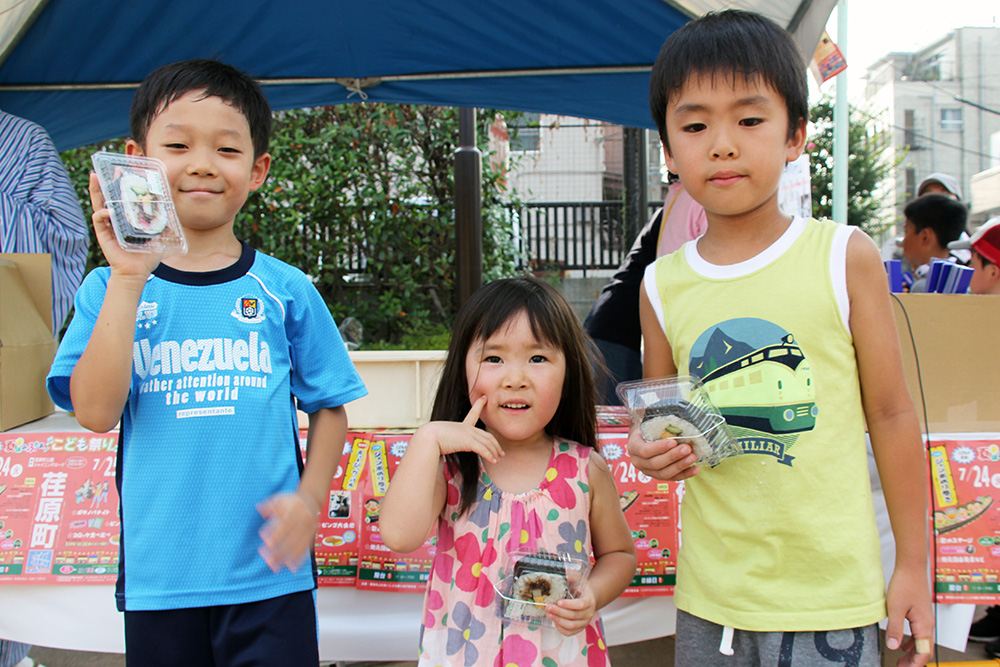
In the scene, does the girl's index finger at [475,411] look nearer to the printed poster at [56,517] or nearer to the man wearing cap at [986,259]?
the printed poster at [56,517]

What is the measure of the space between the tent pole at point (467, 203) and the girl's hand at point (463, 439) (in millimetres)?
3852

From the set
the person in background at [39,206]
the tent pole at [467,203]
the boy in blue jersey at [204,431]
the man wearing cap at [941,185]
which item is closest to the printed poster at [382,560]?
the boy in blue jersey at [204,431]

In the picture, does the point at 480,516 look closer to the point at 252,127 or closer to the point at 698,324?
the point at 698,324

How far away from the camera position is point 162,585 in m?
1.25

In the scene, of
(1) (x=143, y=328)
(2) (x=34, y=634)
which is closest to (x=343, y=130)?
(2) (x=34, y=634)

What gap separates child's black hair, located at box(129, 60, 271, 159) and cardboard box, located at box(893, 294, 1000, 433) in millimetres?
1808

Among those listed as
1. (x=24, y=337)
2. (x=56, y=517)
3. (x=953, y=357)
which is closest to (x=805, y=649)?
(x=953, y=357)

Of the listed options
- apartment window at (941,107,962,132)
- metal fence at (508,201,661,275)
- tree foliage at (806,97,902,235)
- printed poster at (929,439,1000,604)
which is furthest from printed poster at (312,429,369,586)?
apartment window at (941,107,962,132)

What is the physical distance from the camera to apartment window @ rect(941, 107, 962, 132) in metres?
31.3

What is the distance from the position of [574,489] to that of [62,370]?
1.00 metres

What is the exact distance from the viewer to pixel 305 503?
1.23 metres

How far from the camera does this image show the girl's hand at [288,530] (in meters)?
1.17

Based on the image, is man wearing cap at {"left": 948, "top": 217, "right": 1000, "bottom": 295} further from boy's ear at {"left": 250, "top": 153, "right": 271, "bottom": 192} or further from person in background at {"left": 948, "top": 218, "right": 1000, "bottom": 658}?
boy's ear at {"left": 250, "top": 153, "right": 271, "bottom": 192}

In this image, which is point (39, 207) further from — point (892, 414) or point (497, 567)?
point (892, 414)
